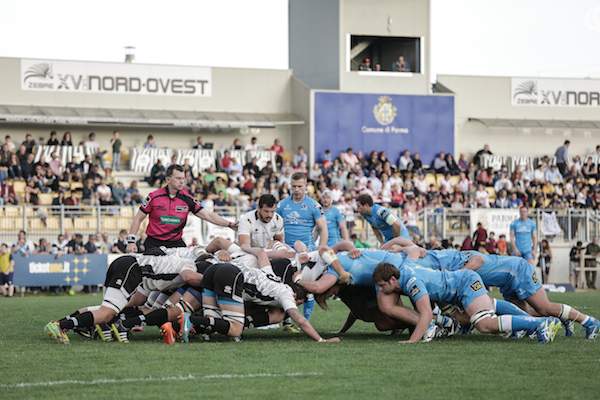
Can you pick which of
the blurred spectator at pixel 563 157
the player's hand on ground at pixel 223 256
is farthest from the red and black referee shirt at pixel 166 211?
the blurred spectator at pixel 563 157

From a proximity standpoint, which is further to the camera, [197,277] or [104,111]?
[104,111]

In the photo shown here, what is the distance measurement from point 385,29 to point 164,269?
2947cm

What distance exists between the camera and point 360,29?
40.7 m

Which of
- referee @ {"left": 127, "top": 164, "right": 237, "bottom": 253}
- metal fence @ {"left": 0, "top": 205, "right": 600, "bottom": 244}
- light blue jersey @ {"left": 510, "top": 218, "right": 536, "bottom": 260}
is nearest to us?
referee @ {"left": 127, "top": 164, "right": 237, "bottom": 253}

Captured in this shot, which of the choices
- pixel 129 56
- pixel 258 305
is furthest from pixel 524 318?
pixel 129 56

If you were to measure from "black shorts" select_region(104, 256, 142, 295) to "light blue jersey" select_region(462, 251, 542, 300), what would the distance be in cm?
391

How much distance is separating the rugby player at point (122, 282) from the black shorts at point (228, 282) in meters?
0.38

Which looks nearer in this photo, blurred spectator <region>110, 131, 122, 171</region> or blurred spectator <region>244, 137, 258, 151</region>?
blurred spectator <region>110, 131, 122, 171</region>

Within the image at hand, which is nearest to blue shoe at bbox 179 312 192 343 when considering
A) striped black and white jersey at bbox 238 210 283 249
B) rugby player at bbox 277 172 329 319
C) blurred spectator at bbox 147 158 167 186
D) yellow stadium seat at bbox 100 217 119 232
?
striped black and white jersey at bbox 238 210 283 249

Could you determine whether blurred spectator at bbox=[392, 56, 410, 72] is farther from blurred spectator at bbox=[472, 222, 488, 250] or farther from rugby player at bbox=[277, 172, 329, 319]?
rugby player at bbox=[277, 172, 329, 319]

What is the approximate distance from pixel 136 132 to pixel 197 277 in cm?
2643

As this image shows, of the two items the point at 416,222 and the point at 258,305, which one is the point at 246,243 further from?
the point at 416,222

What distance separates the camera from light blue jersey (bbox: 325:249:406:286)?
41.9ft

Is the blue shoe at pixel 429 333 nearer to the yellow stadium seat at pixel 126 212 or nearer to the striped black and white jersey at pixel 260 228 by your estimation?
the striped black and white jersey at pixel 260 228
